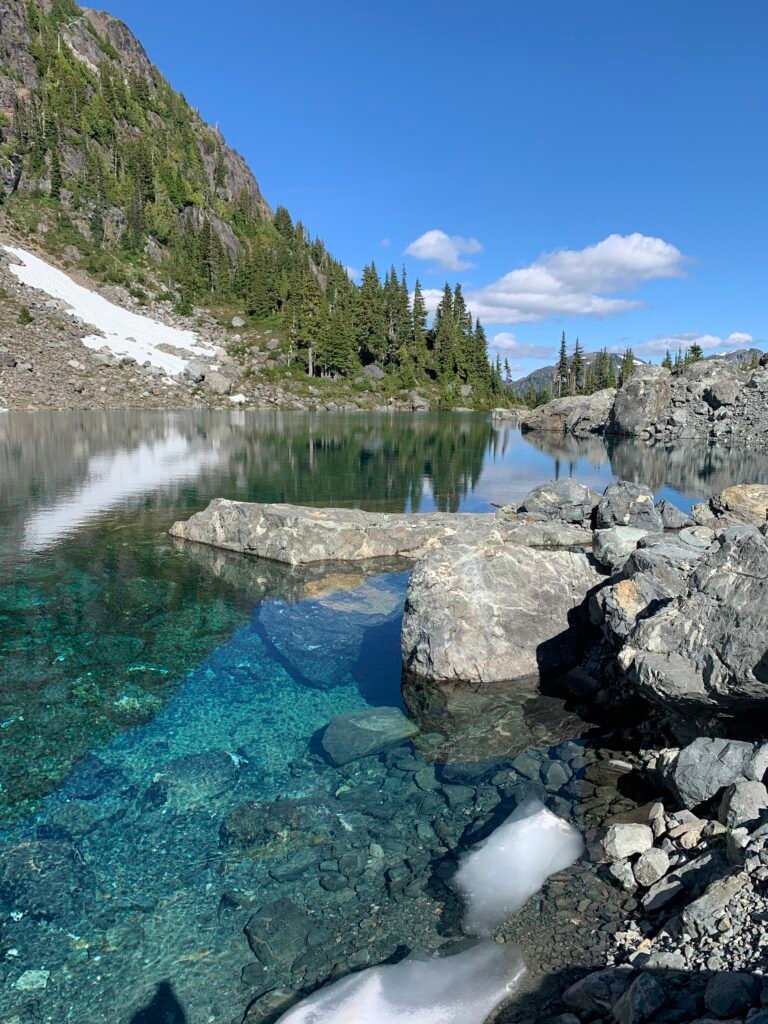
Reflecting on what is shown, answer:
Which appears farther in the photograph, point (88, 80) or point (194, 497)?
point (88, 80)

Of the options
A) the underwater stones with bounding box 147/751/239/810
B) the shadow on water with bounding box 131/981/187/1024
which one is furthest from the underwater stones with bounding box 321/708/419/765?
the shadow on water with bounding box 131/981/187/1024

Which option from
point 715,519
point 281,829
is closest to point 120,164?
point 715,519

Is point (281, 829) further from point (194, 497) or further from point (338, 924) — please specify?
point (194, 497)

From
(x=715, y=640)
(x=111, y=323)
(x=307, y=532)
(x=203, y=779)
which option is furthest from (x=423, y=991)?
(x=111, y=323)

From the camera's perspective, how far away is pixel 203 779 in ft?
32.3

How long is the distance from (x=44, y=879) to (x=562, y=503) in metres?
27.5

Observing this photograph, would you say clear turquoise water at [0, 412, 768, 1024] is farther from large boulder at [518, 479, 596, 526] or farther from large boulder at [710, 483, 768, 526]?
large boulder at [710, 483, 768, 526]

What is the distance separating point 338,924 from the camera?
7.05 meters

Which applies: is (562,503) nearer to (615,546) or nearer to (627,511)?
(627,511)

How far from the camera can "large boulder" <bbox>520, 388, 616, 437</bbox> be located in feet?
358

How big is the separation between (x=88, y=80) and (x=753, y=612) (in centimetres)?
21179

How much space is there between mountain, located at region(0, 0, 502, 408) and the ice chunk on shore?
12046cm

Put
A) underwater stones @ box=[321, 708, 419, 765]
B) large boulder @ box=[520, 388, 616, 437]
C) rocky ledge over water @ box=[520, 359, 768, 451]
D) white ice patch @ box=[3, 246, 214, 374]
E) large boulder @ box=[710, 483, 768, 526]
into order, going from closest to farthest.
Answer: underwater stones @ box=[321, 708, 419, 765] < large boulder @ box=[710, 483, 768, 526] < rocky ledge over water @ box=[520, 359, 768, 451] < white ice patch @ box=[3, 246, 214, 374] < large boulder @ box=[520, 388, 616, 437]

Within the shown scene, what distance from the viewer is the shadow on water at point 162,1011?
19.6 feet
